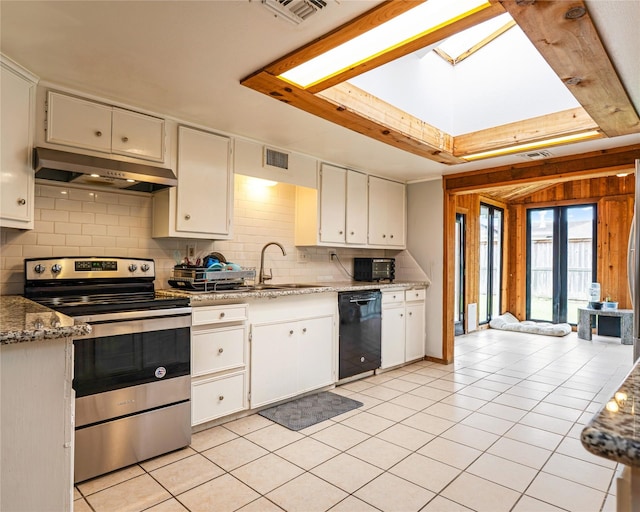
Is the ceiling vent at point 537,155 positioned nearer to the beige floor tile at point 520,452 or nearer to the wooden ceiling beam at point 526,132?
the wooden ceiling beam at point 526,132

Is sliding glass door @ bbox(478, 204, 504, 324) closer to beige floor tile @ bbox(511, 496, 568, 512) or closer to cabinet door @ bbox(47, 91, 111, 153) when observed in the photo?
beige floor tile @ bbox(511, 496, 568, 512)

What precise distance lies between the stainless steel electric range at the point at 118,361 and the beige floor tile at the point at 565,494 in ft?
6.77

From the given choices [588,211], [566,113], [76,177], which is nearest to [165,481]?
[76,177]

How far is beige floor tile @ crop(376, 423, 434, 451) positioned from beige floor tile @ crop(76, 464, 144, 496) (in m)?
1.54

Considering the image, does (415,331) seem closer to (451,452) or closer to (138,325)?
(451,452)

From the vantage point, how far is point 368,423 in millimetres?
2982

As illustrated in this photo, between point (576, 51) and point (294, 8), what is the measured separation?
1.40 m

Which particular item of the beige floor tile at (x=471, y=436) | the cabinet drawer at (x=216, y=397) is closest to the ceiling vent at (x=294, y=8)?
the cabinet drawer at (x=216, y=397)

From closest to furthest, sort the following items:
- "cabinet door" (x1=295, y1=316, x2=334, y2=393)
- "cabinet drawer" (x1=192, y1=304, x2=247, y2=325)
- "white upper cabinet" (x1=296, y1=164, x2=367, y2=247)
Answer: "cabinet drawer" (x1=192, y1=304, x2=247, y2=325)
"cabinet door" (x1=295, y1=316, x2=334, y2=393)
"white upper cabinet" (x1=296, y1=164, x2=367, y2=247)

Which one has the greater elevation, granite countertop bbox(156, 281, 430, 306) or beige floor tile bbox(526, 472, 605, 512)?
granite countertop bbox(156, 281, 430, 306)

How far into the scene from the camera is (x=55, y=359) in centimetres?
135

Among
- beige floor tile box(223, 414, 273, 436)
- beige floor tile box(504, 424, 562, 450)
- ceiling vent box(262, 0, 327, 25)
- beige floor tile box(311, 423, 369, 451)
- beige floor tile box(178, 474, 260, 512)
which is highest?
ceiling vent box(262, 0, 327, 25)

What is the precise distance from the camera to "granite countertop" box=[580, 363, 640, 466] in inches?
22.4

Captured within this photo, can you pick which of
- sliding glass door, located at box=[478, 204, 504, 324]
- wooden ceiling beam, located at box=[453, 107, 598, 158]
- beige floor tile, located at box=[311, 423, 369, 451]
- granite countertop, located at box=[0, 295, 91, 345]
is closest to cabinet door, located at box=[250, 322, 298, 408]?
beige floor tile, located at box=[311, 423, 369, 451]
